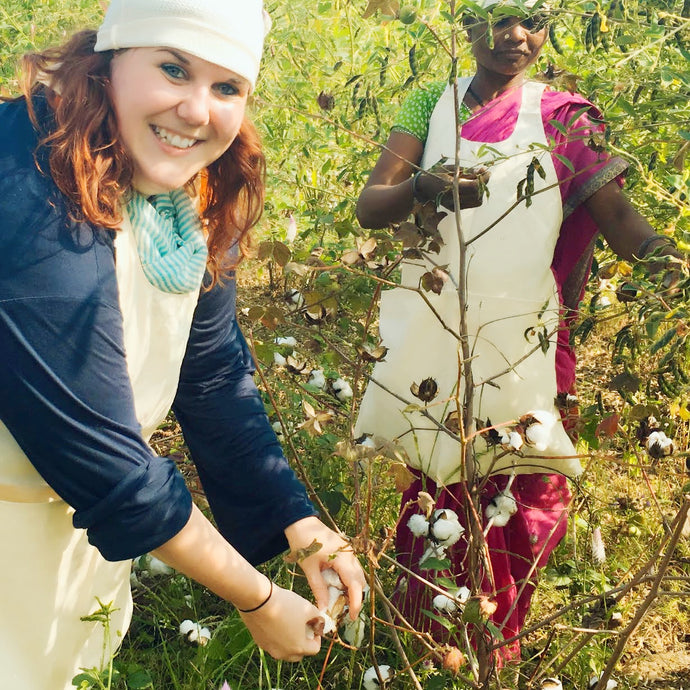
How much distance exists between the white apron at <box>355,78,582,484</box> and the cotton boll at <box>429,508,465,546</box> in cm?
31

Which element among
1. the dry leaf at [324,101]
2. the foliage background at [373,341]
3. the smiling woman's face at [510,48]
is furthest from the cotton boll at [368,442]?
the dry leaf at [324,101]

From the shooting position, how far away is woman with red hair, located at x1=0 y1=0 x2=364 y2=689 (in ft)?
3.76

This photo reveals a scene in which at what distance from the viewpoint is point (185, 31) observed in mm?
1262

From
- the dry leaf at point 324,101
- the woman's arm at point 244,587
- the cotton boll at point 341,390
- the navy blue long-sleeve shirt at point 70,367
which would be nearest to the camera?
the navy blue long-sleeve shirt at point 70,367

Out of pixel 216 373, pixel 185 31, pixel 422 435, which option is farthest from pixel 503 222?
pixel 185 31

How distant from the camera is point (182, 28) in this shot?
1.26 meters

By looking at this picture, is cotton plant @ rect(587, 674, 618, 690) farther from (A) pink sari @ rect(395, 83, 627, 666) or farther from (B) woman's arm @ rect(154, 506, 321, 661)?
(B) woman's arm @ rect(154, 506, 321, 661)

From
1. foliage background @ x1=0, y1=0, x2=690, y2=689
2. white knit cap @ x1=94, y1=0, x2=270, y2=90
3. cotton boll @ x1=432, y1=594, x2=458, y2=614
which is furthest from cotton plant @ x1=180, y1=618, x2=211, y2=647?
white knit cap @ x1=94, y1=0, x2=270, y2=90

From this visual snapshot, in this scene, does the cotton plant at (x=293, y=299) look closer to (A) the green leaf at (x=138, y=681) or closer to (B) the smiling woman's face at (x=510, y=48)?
(B) the smiling woman's face at (x=510, y=48)

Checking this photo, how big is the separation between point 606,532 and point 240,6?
5.24 feet

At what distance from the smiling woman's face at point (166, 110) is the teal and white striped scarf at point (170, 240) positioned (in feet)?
0.16

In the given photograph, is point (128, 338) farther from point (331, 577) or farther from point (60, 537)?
point (331, 577)

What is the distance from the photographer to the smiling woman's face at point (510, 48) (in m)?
1.75

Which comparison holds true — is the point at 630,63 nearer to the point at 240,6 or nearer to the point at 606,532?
the point at 240,6
